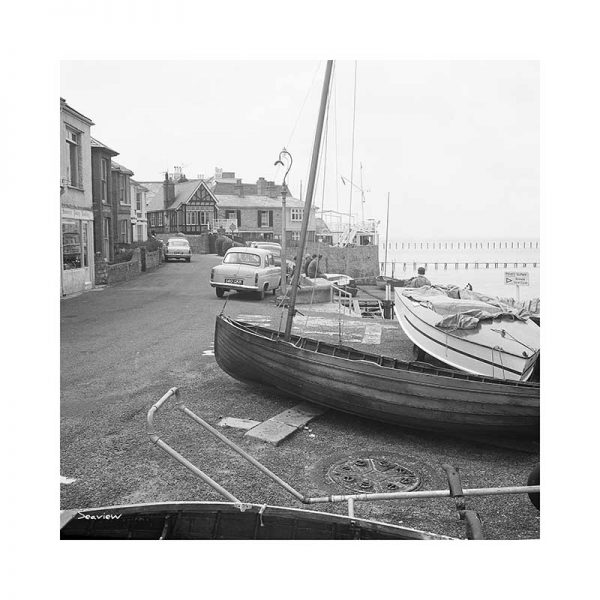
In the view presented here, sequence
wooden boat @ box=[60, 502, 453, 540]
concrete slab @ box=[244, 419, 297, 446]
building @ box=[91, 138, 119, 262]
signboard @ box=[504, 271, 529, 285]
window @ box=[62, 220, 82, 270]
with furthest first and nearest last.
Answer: window @ box=[62, 220, 82, 270]
building @ box=[91, 138, 119, 262]
signboard @ box=[504, 271, 529, 285]
concrete slab @ box=[244, 419, 297, 446]
wooden boat @ box=[60, 502, 453, 540]

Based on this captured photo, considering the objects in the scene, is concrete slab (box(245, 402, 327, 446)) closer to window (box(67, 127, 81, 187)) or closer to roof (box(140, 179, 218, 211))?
roof (box(140, 179, 218, 211))

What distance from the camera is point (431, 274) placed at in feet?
40.8

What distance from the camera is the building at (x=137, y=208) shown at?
7.61 m

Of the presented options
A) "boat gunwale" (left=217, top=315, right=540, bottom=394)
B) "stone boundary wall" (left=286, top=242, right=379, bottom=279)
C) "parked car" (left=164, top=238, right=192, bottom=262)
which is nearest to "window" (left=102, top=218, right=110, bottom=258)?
"parked car" (left=164, top=238, right=192, bottom=262)

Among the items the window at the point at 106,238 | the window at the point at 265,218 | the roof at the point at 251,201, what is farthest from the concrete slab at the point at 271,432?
the window at the point at 265,218

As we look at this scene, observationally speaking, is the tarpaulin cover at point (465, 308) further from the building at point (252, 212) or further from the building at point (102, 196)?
the building at point (102, 196)

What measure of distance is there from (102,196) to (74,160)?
135cm

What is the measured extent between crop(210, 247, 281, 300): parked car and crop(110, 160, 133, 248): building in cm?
169

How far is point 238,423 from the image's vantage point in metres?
5.56

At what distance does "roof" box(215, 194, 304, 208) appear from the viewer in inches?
354

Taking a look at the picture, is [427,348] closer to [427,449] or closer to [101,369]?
[427,449]

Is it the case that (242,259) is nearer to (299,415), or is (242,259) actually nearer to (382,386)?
(299,415)

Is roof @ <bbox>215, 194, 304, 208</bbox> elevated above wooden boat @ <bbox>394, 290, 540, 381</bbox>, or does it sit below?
above

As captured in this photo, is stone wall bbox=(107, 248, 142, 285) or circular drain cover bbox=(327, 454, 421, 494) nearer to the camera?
circular drain cover bbox=(327, 454, 421, 494)
